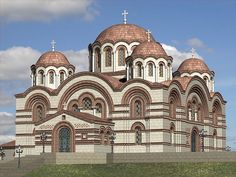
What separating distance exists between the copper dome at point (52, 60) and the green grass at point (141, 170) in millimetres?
21296

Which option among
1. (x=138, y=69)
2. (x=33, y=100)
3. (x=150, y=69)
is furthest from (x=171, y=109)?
(x=33, y=100)

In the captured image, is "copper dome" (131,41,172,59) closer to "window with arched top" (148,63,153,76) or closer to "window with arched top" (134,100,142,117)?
"window with arched top" (148,63,153,76)

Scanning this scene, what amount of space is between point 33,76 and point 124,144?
15976mm

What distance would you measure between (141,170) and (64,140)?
1385 centimetres

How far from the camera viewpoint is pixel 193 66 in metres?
74.6

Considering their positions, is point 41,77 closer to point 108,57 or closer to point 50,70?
point 50,70

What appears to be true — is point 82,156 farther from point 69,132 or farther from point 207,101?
point 207,101

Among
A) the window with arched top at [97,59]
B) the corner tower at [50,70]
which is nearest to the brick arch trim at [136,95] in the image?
the window with arched top at [97,59]

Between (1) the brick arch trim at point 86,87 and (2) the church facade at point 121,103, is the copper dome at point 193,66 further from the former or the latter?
(1) the brick arch trim at point 86,87

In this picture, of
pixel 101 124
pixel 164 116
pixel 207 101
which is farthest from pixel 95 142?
pixel 207 101

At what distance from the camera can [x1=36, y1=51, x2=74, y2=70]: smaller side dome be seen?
237ft

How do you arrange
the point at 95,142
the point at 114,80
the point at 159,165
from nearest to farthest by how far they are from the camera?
the point at 159,165, the point at 95,142, the point at 114,80

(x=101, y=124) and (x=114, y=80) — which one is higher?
(x=114, y=80)

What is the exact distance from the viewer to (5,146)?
74.4m
